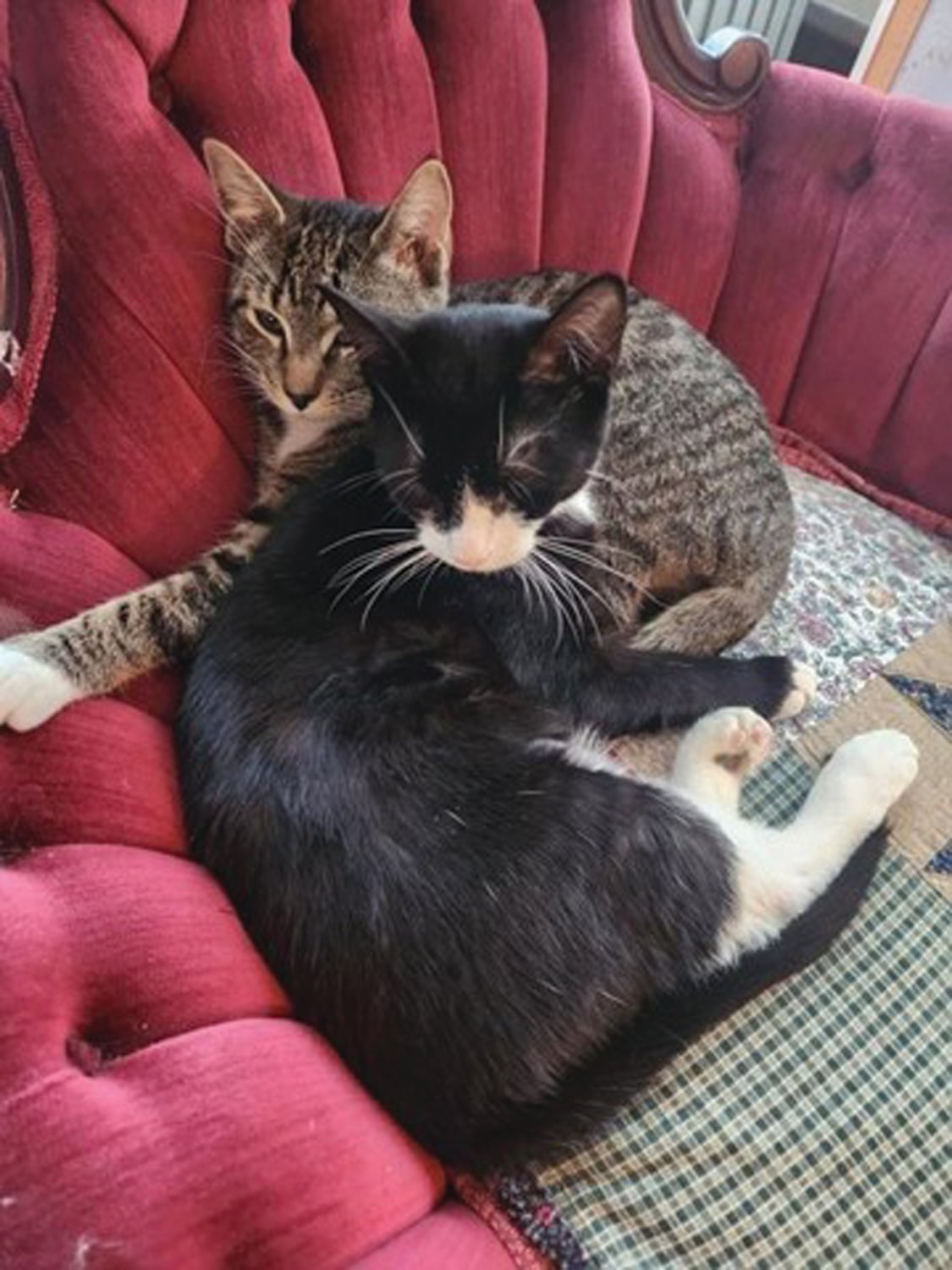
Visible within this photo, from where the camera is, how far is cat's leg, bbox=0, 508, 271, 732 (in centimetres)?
86

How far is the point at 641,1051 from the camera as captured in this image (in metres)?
0.83

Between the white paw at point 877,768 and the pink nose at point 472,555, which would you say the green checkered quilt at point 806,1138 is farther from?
the pink nose at point 472,555

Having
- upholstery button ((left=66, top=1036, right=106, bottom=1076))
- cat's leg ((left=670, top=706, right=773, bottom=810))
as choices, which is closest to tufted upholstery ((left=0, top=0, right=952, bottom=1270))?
upholstery button ((left=66, top=1036, right=106, bottom=1076))

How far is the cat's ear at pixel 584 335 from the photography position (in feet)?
2.90

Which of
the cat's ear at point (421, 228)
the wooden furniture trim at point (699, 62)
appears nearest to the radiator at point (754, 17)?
the wooden furniture trim at point (699, 62)

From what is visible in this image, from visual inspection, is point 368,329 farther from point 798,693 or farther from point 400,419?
point 798,693

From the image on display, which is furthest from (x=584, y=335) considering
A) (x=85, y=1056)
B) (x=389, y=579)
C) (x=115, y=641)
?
(x=85, y=1056)

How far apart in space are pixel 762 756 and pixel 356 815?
0.49 m

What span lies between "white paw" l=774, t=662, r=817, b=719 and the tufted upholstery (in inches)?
21.3

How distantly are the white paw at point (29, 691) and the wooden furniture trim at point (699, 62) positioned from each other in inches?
46.8

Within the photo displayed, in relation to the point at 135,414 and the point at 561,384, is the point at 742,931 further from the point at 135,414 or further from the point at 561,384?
the point at 135,414

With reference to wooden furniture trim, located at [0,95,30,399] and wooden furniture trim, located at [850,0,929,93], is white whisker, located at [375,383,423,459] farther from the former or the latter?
wooden furniture trim, located at [850,0,929,93]

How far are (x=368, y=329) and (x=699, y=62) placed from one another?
0.87 meters

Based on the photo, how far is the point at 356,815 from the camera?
2.78 ft
